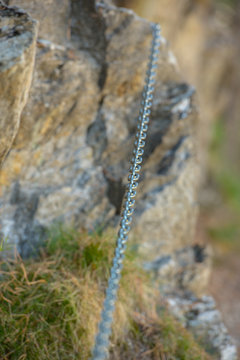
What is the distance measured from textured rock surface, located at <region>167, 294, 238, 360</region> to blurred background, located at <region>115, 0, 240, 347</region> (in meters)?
1.00

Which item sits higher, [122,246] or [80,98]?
[80,98]

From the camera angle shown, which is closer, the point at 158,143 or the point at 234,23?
the point at 158,143

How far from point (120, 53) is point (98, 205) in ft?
4.13

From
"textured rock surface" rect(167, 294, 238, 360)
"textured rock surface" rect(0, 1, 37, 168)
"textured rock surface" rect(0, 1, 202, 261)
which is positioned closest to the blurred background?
"textured rock surface" rect(167, 294, 238, 360)

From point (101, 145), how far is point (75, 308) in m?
1.34

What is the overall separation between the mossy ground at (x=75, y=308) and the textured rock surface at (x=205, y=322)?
0.20 metres

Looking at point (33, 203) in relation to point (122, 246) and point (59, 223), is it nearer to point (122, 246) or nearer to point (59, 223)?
point (59, 223)

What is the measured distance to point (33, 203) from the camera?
2582 millimetres

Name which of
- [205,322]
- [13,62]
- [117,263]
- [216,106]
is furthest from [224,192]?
[13,62]

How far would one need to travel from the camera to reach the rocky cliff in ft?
8.23

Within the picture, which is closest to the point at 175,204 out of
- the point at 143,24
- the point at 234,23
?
the point at 143,24

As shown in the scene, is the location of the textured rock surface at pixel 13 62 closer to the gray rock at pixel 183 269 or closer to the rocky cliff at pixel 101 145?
the rocky cliff at pixel 101 145

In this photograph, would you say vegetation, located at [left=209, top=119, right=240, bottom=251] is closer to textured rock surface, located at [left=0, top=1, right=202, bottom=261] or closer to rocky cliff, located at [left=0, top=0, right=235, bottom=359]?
rocky cliff, located at [left=0, top=0, right=235, bottom=359]

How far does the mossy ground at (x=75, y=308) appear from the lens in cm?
199
